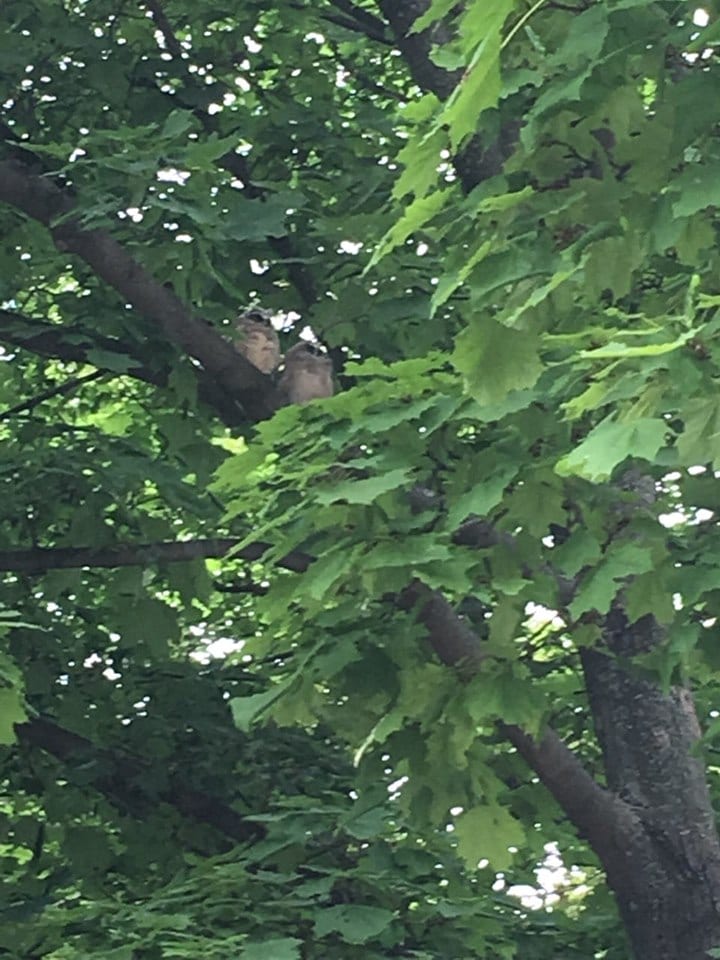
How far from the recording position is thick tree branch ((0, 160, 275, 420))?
5.01 meters

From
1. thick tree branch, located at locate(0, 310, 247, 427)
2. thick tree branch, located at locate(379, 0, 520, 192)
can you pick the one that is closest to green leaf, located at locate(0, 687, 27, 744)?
thick tree branch, located at locate(0, 310, 247, 427)

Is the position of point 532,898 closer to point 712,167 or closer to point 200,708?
point 200,708

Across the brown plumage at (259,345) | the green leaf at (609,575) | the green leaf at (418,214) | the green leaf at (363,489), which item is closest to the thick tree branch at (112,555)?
the brown plumage at (259,345)

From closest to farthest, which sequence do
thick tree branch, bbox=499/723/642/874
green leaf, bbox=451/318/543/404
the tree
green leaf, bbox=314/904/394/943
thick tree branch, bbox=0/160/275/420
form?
1. green leaf, bbox=451/318/543/404
2. the tree
3. green leaf, bbox=314/904/394/943
4. thick tree branch, bbox=499/723/642/874
5. thick tree branch, bbox=0/160/275/420

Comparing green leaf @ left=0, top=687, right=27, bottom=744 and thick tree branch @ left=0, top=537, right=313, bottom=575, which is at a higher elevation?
thick tree branch @ left=0, top=537, right=313, bottom=575

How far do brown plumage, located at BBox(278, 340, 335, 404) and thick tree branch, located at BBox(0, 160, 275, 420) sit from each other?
0.20 ft

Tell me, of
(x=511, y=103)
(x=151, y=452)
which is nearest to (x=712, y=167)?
(x=511, y=103)

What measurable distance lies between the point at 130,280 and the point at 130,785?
6.31 feet

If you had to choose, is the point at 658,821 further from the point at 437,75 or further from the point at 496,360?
the point at 437,75

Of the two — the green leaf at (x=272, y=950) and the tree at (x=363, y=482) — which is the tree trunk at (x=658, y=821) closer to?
the tree at (x=363, y=482)

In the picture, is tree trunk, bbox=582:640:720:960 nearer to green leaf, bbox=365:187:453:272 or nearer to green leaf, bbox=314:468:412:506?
green leaf, bbox=314:468:412:506

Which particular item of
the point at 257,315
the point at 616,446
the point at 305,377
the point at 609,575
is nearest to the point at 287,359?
the point at 305,377

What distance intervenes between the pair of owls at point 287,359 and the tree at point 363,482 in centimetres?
8

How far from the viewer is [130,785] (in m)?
5.71
